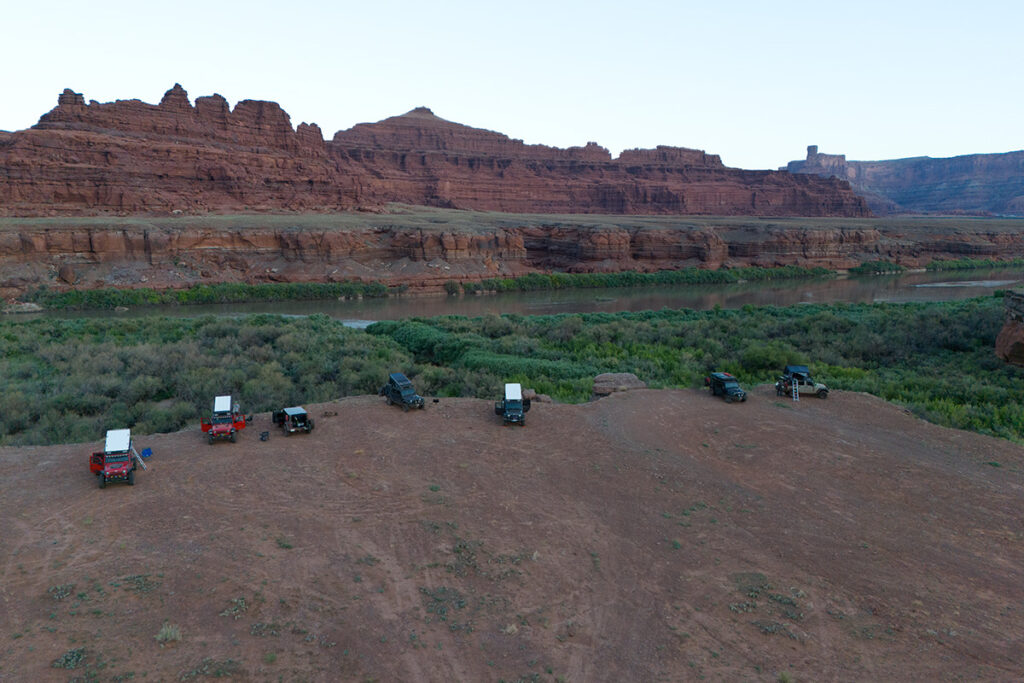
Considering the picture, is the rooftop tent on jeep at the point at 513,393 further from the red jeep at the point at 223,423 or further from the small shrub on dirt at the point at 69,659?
the small shrub on dirt at the point at 69,659

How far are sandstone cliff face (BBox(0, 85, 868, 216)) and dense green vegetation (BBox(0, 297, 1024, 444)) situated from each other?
32087 millimetres

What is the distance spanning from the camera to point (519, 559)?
7.49 meters

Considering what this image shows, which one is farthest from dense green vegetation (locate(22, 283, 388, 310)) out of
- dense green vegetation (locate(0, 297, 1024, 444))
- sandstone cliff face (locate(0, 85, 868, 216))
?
sandstone cliff face (locate(0, 85, 868, 216))

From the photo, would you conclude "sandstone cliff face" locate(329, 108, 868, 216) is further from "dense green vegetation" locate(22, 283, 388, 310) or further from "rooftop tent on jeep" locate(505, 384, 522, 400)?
"rooftop tent on jeep" locate(505, 384, 522, 400)

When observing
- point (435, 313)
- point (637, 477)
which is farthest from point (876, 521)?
point (435, 313)

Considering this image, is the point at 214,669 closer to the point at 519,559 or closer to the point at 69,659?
the point at 69,659

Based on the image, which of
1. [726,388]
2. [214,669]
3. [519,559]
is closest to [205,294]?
[726,388]

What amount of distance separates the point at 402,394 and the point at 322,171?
216ft

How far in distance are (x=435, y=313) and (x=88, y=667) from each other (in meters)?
35.4

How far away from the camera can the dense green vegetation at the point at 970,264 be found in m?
68.6

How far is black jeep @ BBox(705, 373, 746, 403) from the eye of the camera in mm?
14445

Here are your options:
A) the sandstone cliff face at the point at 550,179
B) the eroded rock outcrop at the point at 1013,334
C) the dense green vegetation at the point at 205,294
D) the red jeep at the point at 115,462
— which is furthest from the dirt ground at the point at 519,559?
the sandstone cliff face at the point at 550,179

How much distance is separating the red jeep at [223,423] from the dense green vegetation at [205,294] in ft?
110

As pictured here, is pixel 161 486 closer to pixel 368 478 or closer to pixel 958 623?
pixel 368 478
